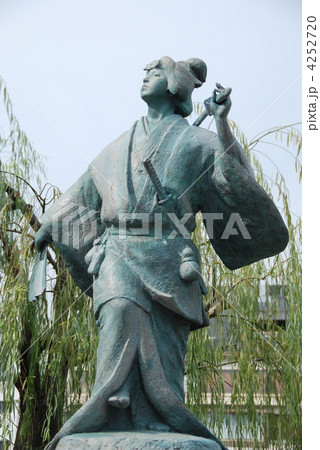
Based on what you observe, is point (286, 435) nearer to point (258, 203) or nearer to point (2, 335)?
point (2, 335)

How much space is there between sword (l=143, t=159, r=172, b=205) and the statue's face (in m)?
0.56

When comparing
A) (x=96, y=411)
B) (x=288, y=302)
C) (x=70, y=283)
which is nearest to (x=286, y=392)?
(x=288, y=302)

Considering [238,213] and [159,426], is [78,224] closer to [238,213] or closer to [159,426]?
[238,213]

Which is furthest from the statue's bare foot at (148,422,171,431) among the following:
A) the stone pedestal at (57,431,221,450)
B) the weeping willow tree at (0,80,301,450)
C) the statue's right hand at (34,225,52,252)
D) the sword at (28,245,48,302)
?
the weeping willow tree at (0,80,301,450)

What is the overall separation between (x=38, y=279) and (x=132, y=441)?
1160 millimetres

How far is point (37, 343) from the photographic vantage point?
308 inches

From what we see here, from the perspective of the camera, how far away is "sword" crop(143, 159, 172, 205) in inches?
167

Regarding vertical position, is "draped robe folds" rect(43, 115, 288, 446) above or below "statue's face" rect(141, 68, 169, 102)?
below

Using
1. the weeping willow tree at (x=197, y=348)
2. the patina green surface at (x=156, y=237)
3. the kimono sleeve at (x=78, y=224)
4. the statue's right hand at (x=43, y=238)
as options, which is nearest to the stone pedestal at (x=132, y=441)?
the patina green surface at (x=156, y=237)

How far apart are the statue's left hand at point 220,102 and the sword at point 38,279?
4.02ft

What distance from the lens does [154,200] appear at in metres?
4.34

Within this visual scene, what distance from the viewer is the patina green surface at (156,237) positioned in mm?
4070

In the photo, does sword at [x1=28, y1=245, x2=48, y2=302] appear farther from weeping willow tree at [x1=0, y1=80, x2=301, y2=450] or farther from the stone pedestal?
weeping willow tree at [x1=0, y1=80, x2=301, y2=450]

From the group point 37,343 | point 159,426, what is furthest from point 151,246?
point 37,343
